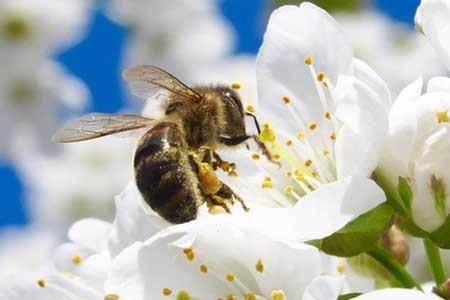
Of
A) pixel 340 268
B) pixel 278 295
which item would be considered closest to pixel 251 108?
pixel 340 268

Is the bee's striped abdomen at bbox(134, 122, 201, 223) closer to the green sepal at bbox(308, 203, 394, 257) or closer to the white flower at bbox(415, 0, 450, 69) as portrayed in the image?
the green sepal at bbox(308, 203, 394, 257)

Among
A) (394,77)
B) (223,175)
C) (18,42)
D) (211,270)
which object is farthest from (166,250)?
(394,77)

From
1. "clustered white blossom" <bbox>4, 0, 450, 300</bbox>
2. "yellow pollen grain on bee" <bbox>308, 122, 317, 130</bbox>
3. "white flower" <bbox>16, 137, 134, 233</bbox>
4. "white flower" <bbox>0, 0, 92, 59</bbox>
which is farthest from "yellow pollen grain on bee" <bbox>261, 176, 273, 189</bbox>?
"white flower" <bbox>16, 137, 134, 233</bbox>

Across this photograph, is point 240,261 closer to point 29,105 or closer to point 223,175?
point 223,175

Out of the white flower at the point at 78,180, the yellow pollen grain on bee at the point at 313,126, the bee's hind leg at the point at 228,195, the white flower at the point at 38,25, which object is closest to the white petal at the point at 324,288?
the bee's hind leg at the point at 228,195

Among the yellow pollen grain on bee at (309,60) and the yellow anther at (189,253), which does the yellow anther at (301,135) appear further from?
the yellow anther at (189,253)

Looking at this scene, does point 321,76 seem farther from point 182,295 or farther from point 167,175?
point 182,295
